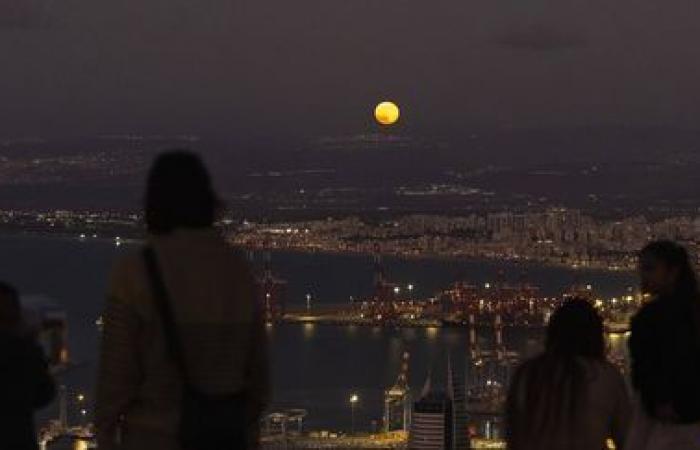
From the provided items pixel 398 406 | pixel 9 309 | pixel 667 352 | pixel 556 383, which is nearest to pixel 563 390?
pixel 556 383

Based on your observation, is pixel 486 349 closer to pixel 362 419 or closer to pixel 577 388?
pixel 362 419

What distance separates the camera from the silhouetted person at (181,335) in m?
2.06

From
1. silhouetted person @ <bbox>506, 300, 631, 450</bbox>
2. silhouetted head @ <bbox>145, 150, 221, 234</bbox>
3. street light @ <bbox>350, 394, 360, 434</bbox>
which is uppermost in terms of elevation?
silhouetted head @ <bbox>145, 150, 221, 234</bbox>

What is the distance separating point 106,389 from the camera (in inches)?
81.0

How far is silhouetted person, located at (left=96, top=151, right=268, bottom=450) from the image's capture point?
2.06 m

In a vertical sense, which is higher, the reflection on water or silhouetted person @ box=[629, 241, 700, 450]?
silhouetted person @ box=[629, 241, 700, 450]

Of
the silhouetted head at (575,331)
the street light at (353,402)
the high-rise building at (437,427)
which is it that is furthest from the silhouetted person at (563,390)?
the street light at (353,402)

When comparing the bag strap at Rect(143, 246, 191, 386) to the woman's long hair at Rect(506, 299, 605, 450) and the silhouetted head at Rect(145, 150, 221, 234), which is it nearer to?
the silhouetted head at Rect(145, 150, 221, 234)

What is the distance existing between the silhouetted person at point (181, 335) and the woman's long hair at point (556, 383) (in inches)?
23.6

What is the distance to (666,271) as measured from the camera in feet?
9.24

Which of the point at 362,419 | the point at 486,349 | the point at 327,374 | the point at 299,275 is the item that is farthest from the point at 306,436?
the point at 299,275

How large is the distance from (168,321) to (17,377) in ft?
1.81

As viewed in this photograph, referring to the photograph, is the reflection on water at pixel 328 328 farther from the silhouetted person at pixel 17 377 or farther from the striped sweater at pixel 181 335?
the striped sweater at pixel 181 335

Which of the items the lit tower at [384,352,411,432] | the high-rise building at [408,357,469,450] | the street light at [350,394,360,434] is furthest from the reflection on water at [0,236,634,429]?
the high-rise building at [408,357,469,450]
